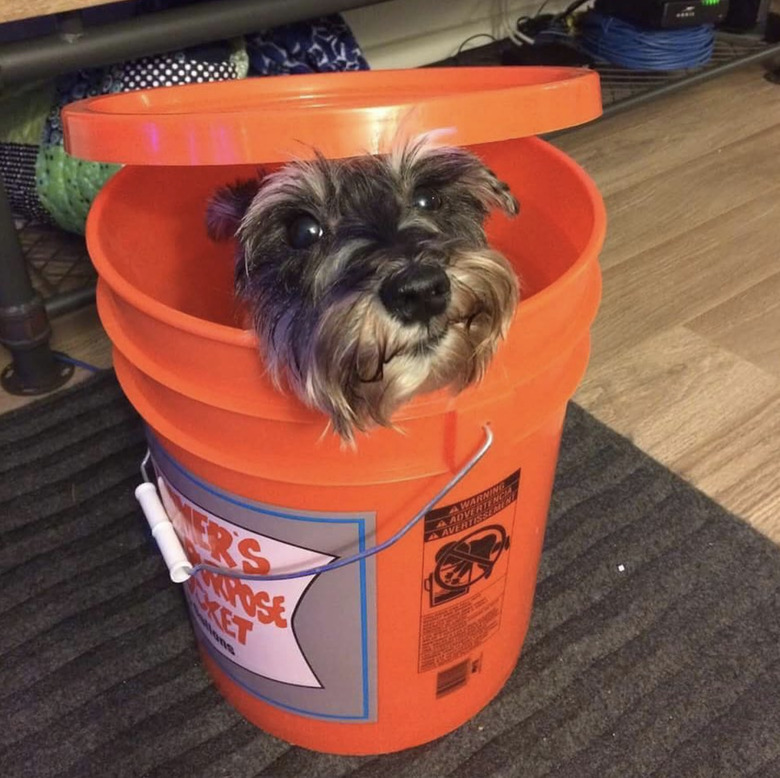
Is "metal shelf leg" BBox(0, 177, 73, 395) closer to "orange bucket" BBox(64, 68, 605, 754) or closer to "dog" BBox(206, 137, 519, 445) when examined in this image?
"orange bucket" BBox(64, 68, 605, 754)

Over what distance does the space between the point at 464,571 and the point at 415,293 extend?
296mm

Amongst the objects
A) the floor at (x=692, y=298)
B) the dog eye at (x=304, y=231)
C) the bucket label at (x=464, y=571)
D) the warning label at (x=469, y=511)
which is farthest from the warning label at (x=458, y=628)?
the floor at (x=692, y=298)

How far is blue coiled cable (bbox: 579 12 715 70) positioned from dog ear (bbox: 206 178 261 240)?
1.79m

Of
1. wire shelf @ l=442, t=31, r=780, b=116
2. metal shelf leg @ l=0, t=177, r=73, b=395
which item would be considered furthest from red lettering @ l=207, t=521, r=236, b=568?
wire shelf @ l=442, t=31, r=780, b=116

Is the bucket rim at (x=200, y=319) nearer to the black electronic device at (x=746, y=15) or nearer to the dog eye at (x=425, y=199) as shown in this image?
the dog eye at (x=425, y=199)

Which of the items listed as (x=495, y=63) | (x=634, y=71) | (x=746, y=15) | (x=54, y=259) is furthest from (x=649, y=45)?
(x=54, y=259)

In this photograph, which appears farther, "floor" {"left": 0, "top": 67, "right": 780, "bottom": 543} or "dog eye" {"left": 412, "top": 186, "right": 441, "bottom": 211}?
"floor" {"left": 0, "top": 67, "right": 780, "bottom": 543}

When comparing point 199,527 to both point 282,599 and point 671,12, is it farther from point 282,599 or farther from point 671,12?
point 671,12

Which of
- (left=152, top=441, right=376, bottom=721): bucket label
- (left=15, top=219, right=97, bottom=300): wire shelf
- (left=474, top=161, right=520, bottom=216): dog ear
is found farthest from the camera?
(left=15, top=219, right=97, bottom=300): wire shelf

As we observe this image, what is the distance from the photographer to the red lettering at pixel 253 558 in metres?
0.74

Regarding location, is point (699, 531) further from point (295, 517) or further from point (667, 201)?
point (667, 201)

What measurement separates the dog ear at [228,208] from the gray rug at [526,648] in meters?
0.49

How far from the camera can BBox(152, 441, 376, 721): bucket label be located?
72 cm

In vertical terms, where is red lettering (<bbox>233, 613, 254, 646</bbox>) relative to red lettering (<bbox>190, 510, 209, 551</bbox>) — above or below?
below
